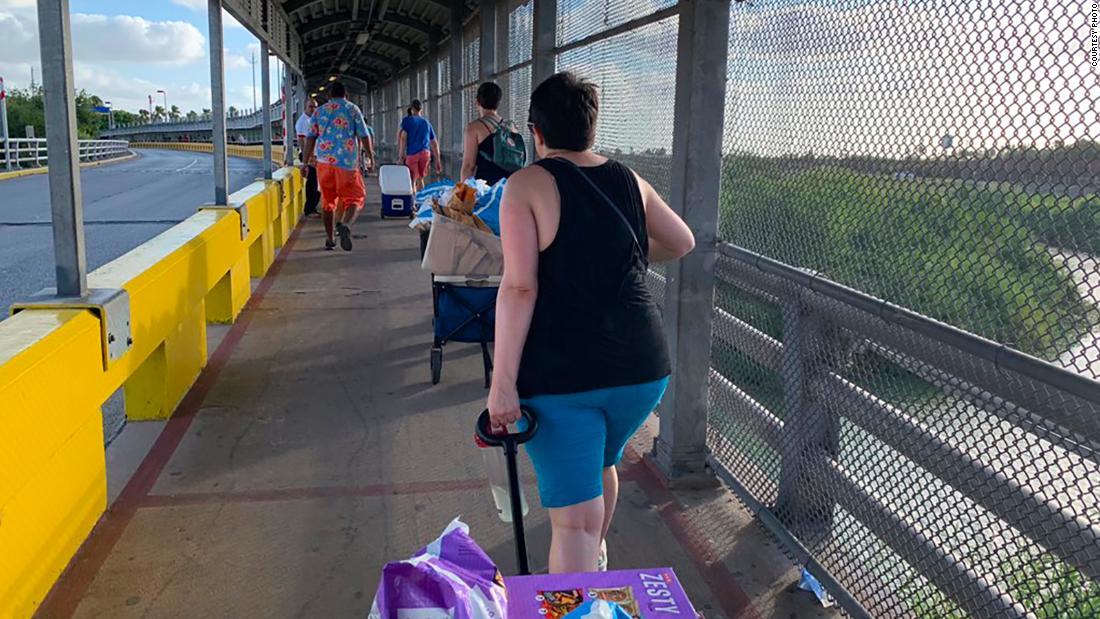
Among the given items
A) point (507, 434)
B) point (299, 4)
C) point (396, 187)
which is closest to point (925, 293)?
point (507, 434)

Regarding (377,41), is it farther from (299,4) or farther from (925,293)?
(925,293)

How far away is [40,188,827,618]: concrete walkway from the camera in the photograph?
3.19 metres

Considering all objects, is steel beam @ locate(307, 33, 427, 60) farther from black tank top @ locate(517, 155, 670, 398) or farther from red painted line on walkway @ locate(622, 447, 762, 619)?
black tank top @ locate(517, 155, 670, 398)

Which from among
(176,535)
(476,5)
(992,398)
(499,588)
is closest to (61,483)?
(176,535)

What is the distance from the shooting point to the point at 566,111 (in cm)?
251

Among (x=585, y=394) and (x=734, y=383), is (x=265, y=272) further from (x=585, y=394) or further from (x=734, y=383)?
(x=585, y=394)

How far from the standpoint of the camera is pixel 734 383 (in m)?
4.12

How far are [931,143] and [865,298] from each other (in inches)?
21.1

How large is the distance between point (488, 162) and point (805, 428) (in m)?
3.79

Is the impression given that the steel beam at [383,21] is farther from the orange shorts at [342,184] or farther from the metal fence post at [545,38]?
the metal fence post at [545,38]

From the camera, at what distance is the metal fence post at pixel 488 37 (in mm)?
10570

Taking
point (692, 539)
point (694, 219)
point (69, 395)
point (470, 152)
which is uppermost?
point (470, 152)

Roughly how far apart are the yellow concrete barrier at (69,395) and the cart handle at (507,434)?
1353 millimetres

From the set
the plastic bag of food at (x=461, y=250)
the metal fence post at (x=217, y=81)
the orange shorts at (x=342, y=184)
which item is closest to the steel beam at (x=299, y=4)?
the orange shorts at (x=342, y=184)
